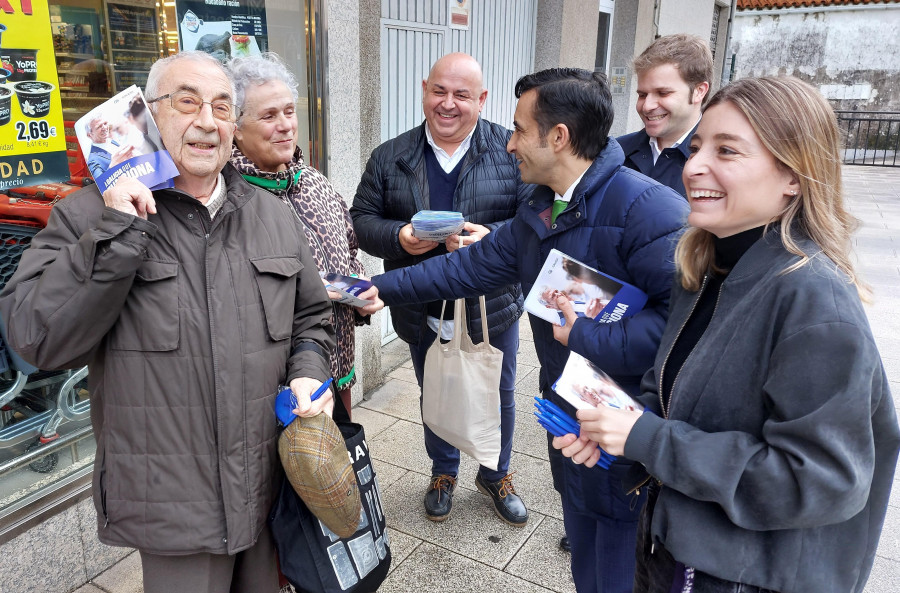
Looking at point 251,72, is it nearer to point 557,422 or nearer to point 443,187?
point 443,187

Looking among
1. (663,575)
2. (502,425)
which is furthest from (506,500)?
(663,575)

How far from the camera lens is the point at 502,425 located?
3.49m

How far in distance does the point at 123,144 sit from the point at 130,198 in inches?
7.1

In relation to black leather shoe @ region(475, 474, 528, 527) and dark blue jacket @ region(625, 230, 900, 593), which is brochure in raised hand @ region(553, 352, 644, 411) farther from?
black leather shoe @ region(475, 474, 528, 527)

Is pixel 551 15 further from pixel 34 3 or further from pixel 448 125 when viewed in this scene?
pixel 34 3

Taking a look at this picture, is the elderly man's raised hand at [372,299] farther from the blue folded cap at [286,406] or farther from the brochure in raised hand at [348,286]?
the blue folded cap at [286,406]

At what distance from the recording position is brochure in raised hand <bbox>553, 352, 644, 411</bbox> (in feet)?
5.25

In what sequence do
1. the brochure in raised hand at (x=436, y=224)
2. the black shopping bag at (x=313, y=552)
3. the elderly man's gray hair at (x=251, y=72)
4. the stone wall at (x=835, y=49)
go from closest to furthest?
the black shopping bag at (x=313, y=552)
the elderly man's gray hair at (x=251, y=72)
the brochure in raised hand at (x=436, y=224)
the stone wall at (x=835, y=49)

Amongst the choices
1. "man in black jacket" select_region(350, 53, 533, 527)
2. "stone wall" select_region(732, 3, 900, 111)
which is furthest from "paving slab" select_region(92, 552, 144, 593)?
"stone wall" select_region(732, 3, 900, 111)

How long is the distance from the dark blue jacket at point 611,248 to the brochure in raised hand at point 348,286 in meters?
0.60

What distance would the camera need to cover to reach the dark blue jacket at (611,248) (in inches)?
77.5

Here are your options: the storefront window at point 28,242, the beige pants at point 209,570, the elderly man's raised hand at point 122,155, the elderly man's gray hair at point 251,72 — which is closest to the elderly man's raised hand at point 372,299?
the elderly man's gray hair at point 251,72

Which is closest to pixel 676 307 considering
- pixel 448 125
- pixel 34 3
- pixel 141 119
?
pixel 141 119

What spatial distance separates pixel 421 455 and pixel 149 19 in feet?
8.68
